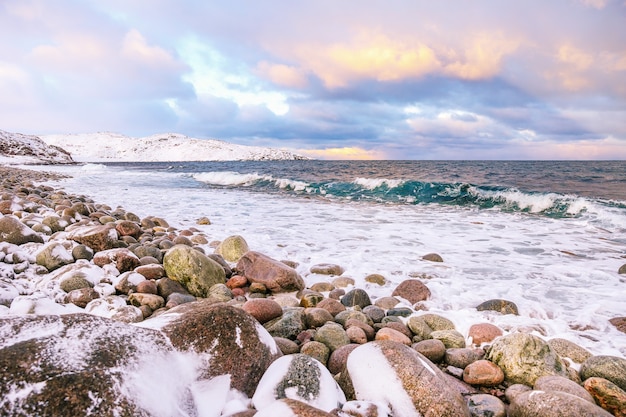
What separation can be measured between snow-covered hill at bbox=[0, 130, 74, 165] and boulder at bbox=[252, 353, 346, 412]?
54.9 meters

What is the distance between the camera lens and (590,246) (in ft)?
24.6

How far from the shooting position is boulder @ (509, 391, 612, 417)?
2.08 metres

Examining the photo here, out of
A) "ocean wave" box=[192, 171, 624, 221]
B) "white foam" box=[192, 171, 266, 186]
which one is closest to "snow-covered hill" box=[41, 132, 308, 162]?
"white foam" box=[192, 171, 266, 186]

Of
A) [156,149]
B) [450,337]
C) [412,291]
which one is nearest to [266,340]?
[450,337]

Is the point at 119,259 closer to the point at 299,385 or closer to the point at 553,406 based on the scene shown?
the point at 299,385

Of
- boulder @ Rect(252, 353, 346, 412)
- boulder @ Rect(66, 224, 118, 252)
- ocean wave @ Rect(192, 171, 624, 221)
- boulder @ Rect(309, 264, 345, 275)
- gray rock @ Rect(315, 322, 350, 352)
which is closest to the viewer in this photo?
boulder @ Rect(252, 353, 346, 412)

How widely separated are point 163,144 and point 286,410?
166268 mm

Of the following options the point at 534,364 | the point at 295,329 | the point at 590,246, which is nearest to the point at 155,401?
the point at 295,329

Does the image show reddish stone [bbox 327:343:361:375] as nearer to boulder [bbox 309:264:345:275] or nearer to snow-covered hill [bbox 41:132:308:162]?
boulder [bbox 309:264:345:275]

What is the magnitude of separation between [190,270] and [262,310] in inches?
53.3

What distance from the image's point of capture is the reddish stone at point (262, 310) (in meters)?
3.50

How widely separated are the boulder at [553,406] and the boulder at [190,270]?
340cm

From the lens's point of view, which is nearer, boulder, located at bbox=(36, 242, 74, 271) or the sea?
the sea

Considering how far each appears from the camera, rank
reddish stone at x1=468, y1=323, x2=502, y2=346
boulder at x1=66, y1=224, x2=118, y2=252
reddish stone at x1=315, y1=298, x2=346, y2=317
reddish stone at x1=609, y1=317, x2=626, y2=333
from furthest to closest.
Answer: boulder at x1=66, y1=224, x2=118, y2=252 → reddish stone at x1=315, y1=298, x2=346, y2=317 → reddish stone at x1=609, y1=317, x2=626, y2=333 → reddish stone at x1=468, y1=323, x2=502, y2=346
